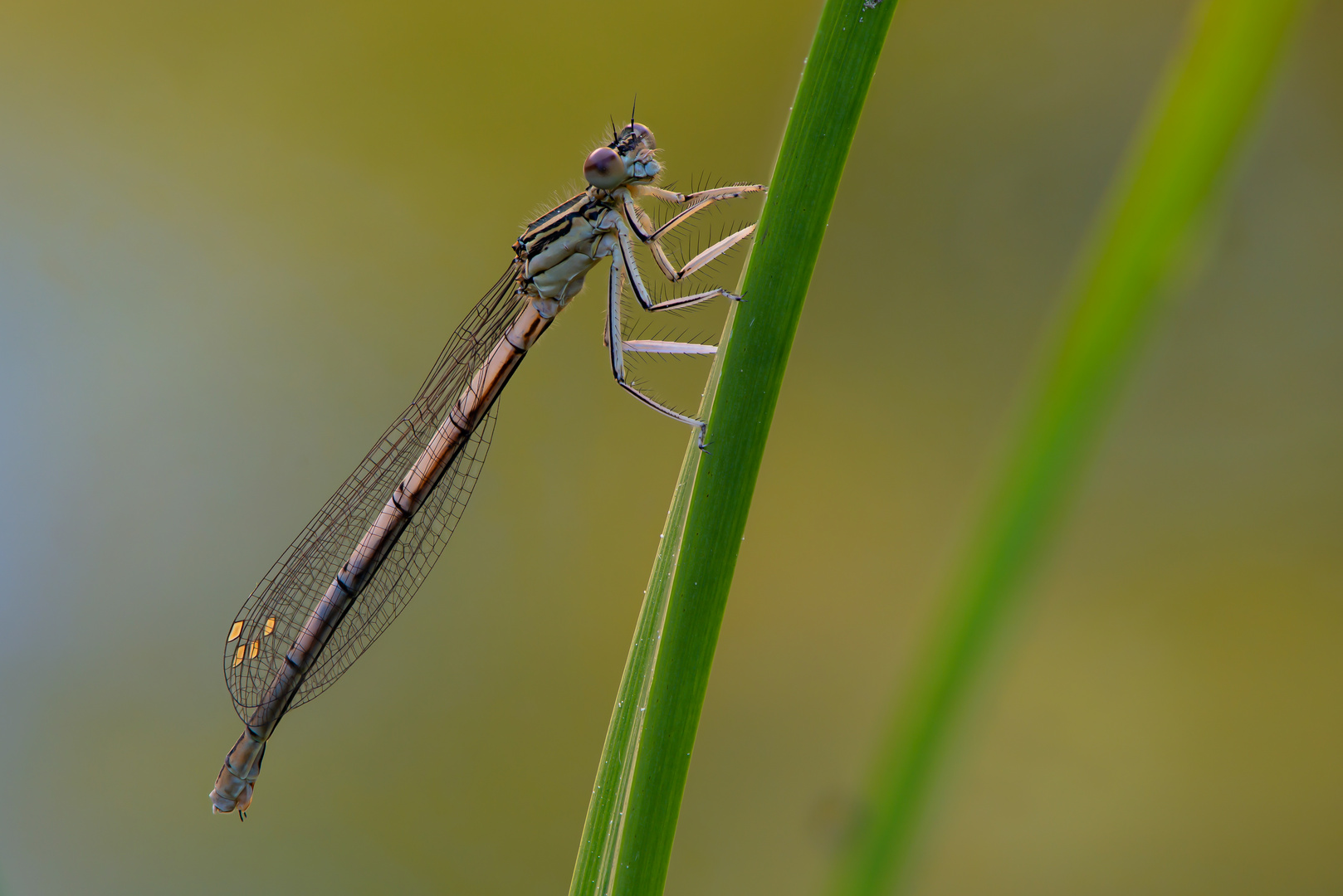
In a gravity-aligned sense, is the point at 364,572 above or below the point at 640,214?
below

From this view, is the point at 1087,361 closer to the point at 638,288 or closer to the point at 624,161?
the point at 638,288

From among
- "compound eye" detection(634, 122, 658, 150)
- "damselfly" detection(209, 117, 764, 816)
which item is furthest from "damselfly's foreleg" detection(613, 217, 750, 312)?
"compound eye" detection(634, 122, 658, 150)

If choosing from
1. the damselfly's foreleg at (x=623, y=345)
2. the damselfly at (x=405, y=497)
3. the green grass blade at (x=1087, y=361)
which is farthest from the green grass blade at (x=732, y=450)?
the damselfly at (x=405, y=497)

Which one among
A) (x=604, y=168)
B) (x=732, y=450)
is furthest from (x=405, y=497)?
(x=732, y=450)

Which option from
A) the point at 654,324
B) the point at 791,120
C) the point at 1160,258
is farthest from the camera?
the point at 654,324

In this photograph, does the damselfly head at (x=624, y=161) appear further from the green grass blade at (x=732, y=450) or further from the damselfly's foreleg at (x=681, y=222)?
the green grass blade at (x=732, y=450)

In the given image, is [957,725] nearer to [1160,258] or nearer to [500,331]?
[1160,258]

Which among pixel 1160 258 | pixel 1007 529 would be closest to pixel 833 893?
pixel 1007 529

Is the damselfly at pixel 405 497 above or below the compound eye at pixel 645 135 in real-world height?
below
